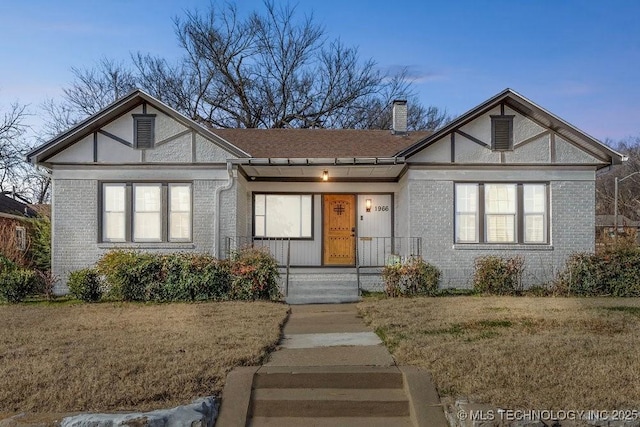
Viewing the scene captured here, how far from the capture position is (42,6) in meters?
13.4

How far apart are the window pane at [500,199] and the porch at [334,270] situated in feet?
7.03

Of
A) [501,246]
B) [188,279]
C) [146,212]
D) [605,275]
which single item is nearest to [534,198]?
[501,246]

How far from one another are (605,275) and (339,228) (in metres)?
7.11

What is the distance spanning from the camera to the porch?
477 inches

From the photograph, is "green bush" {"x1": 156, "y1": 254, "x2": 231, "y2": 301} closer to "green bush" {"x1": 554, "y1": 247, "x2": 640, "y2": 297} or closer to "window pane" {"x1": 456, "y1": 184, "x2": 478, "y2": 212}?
"window pane" {"x1": 456, "y1": 184, "x2": 478, "y2": 212}

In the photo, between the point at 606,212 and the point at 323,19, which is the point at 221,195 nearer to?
the point at 323,19

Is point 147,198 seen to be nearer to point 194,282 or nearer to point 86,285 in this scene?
point 86,285

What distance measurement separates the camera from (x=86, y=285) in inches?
456

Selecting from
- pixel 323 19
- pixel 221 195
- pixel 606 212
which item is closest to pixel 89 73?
pixel 323 19

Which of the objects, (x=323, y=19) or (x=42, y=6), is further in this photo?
(x=323, y=19)

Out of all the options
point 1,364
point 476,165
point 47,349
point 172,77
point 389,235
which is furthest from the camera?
point 172,77

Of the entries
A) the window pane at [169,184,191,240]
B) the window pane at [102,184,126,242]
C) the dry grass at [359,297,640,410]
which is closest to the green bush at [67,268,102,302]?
the window pane at [102,184,126,242]

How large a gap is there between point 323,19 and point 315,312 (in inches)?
1008

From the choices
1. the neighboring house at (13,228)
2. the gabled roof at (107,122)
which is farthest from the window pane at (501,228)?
the neighboring house at (13,228)
